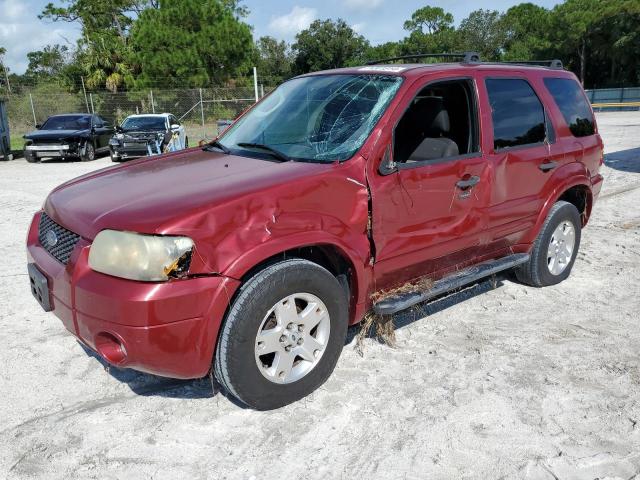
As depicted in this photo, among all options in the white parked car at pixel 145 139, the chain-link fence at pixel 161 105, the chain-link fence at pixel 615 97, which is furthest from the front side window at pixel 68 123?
the chain-link fence at pixel 615 97

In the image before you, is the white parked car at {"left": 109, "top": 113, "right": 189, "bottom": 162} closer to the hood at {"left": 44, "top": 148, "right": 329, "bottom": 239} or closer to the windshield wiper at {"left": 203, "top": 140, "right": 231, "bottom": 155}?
the windshield wiper at {"left": 203, "top": 140, "right": 231, "bottom": 155}

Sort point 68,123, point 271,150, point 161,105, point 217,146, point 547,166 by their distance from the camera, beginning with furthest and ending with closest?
1. point 161,105
2. point 68,123
3. point 547,166
4. point 217,146
5. point 271,150

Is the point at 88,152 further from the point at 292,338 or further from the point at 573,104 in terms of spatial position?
the point at 292,338

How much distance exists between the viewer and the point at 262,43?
232 ft

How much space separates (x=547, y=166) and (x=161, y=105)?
24662mm

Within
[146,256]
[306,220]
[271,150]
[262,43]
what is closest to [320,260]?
[306,220]

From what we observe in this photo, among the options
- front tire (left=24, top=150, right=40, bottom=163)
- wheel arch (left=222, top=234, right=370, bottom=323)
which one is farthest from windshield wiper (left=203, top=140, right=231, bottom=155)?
front tire (left=24, top=150, right=40, bottom=163)

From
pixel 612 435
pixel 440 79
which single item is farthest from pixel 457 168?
pixel 612 435

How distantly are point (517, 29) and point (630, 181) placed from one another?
64.8 meters

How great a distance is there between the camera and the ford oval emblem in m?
3.11

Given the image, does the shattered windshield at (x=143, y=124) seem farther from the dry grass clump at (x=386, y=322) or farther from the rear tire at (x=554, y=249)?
the dry grass clump at (x=386, y=322)

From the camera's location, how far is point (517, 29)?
67188mm

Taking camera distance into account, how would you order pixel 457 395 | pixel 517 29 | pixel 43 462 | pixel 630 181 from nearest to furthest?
pixel 43 462 → pixel 457 395 → pixel 630 181 → pixel 517 29

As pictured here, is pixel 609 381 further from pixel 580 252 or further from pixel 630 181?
pixel 630 181
